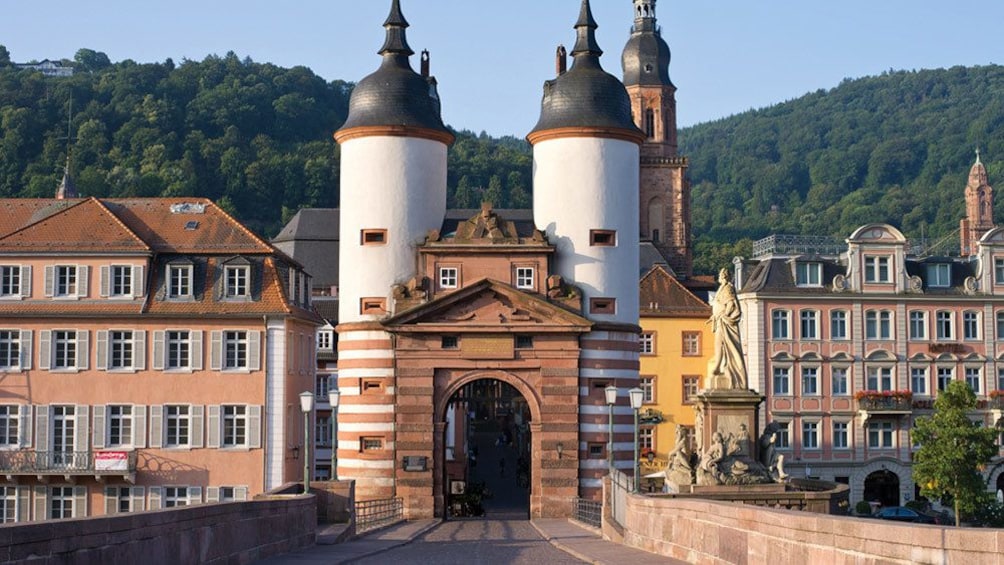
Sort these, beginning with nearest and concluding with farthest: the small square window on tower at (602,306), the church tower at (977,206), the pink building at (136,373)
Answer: the small square window on tower at (602,306) < the pink building at (136,373) < the church tower at (977,206)

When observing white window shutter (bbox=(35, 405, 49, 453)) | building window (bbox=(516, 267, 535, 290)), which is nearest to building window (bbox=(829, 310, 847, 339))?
building window (bbox=(516, 267, 535, 290))

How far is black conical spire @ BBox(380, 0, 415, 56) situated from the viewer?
2308 inches

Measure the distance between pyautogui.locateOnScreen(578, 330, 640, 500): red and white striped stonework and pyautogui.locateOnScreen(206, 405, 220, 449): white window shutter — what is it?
561 inches

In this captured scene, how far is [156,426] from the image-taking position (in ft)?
197

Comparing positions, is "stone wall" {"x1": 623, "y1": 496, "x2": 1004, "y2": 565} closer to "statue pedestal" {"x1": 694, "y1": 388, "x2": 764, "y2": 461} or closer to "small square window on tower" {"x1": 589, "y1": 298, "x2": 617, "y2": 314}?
"statue pedestal" {"x1": 694, "y1": 388, "x2": 764, "y2": 461}

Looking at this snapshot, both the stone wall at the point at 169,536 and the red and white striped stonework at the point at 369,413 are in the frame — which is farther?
the red and white striped stonework at the point at 369,413

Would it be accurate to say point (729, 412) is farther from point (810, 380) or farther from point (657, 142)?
point (657, 142)

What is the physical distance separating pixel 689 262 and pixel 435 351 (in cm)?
6959

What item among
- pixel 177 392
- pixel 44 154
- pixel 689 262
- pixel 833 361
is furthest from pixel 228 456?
pixel 44 154

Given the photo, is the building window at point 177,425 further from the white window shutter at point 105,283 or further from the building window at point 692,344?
the building window at point 692,344

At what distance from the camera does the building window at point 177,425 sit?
196 feet

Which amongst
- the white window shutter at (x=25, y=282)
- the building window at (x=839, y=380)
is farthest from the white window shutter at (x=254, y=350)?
the building window at (x=839, y=380)

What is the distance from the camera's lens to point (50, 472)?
192 feet

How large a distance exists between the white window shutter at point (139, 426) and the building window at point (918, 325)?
37.5 metres
